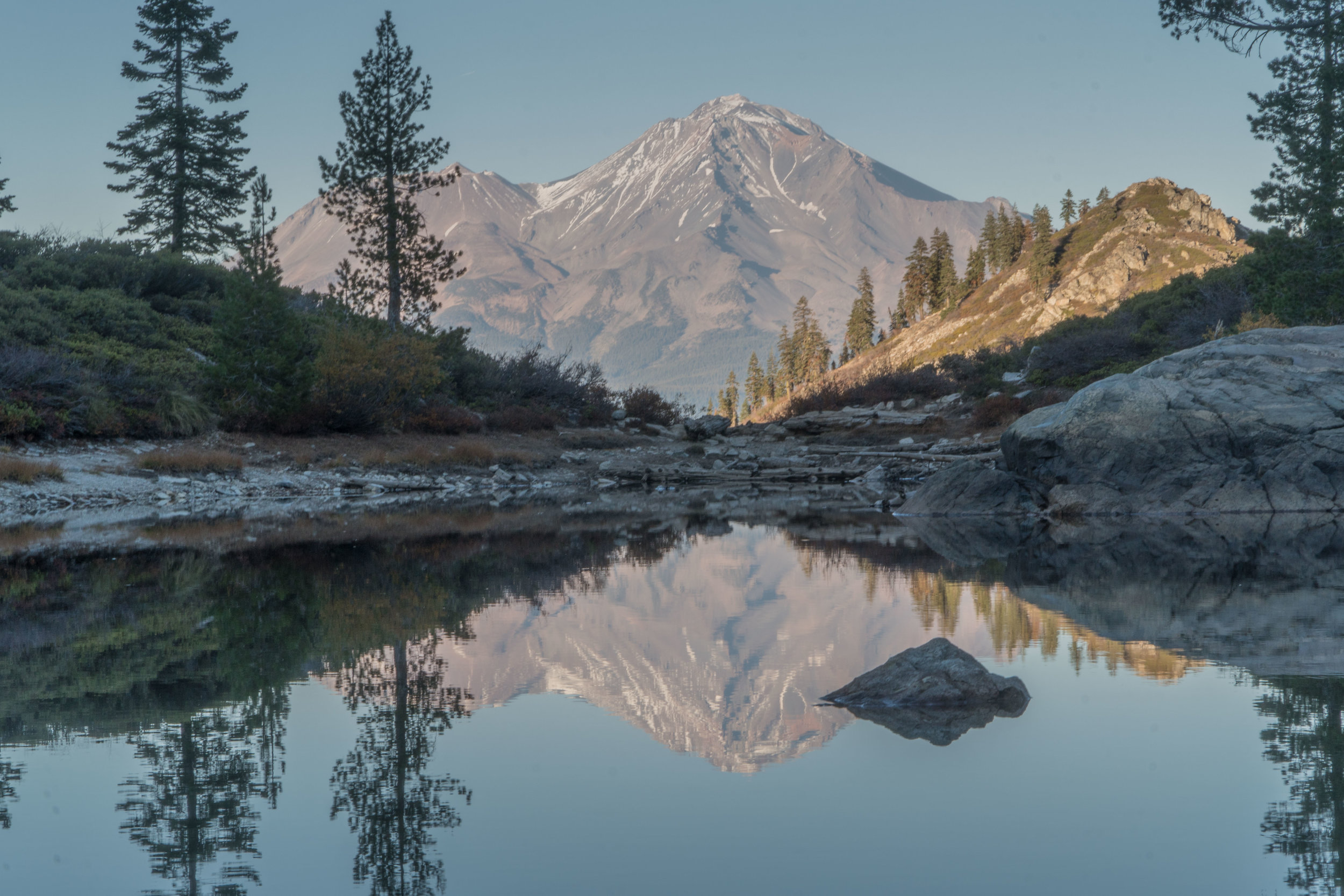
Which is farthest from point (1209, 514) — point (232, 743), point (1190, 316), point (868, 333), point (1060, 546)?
point (868, 333)

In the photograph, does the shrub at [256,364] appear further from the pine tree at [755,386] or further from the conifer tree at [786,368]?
the pine tree at [755,386]

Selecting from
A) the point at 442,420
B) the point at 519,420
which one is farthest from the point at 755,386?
the point at 442,420

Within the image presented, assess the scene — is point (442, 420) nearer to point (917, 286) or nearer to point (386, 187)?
point (386, 187)

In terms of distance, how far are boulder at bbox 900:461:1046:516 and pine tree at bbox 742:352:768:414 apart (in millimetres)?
107833

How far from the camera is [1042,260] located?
91188 mm

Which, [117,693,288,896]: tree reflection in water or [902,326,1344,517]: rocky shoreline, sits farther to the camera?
[902,326,1344,517]: rocky shoreline

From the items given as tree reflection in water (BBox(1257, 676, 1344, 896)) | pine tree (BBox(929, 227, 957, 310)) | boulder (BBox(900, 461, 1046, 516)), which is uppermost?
pine tree (BBox(929, 227, 957, 310))

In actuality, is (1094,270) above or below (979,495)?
above

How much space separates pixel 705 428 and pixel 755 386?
94993mm

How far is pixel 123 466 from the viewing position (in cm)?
2056

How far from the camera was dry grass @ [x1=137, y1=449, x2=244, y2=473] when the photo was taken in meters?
21.0

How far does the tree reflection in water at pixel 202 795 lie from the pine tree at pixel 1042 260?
92484 mm

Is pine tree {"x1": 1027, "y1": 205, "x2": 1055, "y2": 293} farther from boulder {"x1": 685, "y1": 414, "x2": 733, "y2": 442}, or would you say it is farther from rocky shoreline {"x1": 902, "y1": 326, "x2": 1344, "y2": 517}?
rocky shoreline {"x1": 902, "y1": 326, "x2": 1344, "y2": 517}

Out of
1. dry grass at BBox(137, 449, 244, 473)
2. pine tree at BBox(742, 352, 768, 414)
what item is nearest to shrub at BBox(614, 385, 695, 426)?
dry grass at BBox(137, 449, 244, 473)
